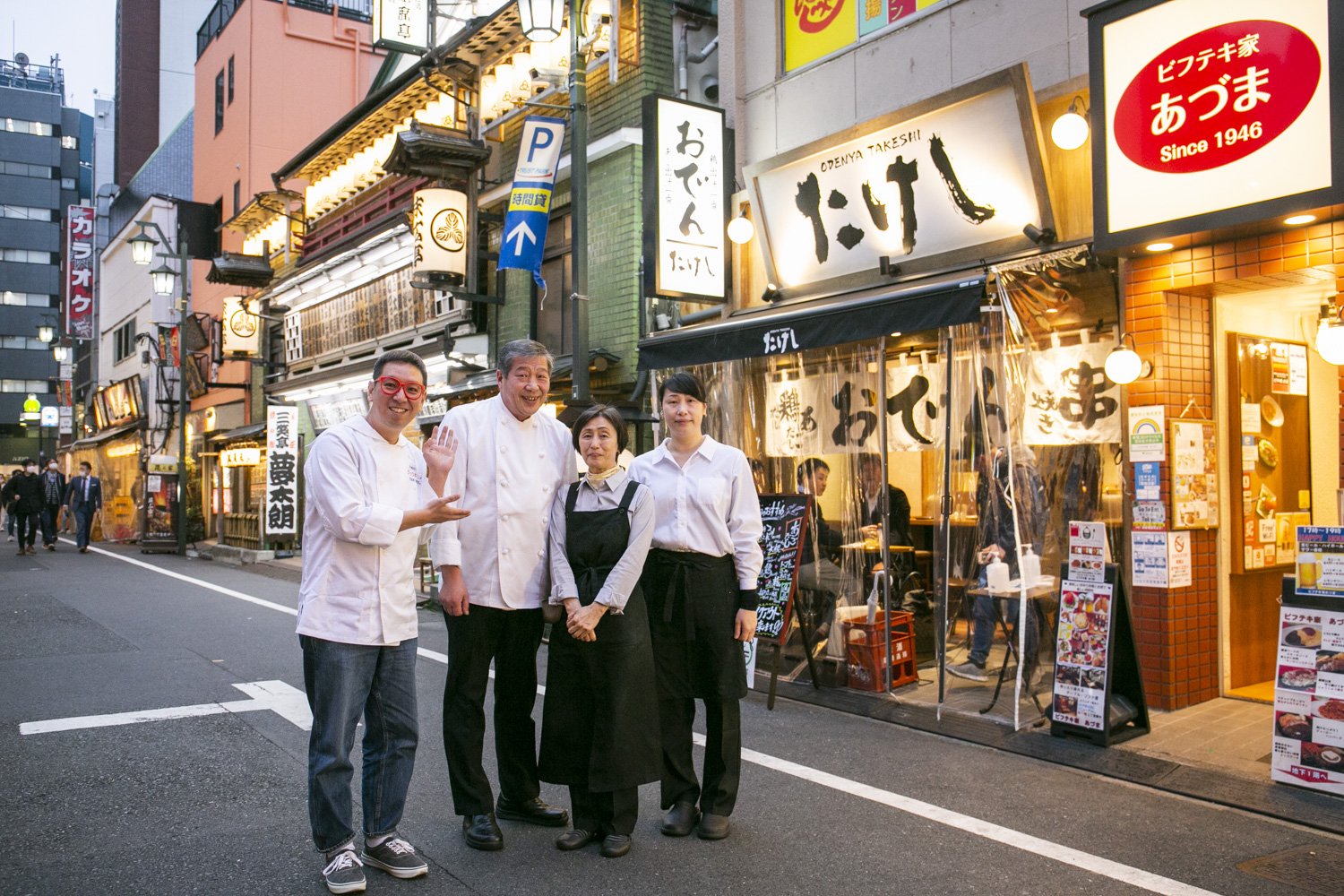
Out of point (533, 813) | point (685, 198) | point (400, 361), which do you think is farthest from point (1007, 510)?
point (685, 198)

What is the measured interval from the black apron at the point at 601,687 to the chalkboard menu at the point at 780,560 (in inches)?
133

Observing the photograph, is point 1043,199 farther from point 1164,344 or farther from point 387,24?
point 387,24

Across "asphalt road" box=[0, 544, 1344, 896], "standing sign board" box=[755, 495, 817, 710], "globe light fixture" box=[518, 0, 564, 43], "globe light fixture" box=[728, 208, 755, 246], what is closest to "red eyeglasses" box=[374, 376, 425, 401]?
"asphalt road" box=[0, 544, 1344, 896]

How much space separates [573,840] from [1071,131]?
21.3 feet

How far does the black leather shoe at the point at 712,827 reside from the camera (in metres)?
4.82

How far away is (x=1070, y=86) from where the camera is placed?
827cm

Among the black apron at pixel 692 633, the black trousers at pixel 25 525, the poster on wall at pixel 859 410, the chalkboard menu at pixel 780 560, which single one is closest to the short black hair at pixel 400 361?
the black apron at pixel 692 633

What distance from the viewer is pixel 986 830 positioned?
16.4ft

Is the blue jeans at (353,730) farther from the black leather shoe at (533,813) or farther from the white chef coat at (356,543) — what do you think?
the black leather shoe at (533,813)

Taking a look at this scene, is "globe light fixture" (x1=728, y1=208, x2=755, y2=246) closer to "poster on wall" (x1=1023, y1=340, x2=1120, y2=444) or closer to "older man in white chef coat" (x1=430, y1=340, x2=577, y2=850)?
"poster on wall" (x1=1023, y1=340, x2=1120, y2=444)

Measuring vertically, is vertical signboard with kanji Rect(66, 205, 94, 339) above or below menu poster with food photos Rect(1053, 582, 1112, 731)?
above

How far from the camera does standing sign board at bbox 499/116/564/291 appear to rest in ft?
39.1

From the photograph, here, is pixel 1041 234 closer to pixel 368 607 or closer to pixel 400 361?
pixel 400 361

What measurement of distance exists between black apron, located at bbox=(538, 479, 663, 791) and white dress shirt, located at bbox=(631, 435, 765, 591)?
1.10ft
